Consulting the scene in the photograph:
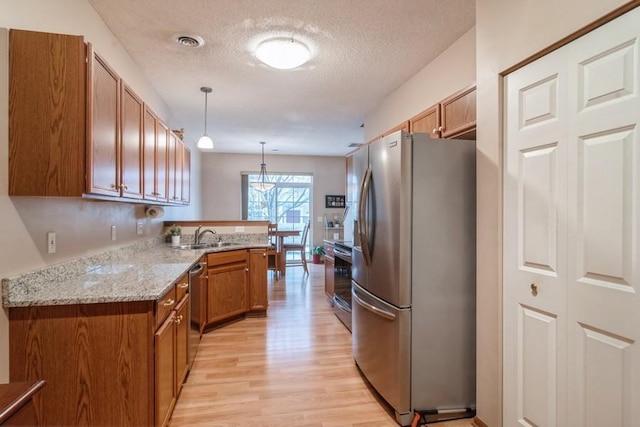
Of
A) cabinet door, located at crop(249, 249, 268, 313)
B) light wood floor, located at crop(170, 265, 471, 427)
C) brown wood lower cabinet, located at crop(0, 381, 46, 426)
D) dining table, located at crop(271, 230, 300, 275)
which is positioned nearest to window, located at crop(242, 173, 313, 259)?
dining table, located at crop(271, 230, 300, 275)

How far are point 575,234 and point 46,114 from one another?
2.43m

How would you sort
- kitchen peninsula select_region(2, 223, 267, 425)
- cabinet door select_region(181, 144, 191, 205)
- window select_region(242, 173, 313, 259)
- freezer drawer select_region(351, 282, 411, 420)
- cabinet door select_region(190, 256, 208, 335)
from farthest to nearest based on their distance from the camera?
window select_region(242, 173, 313, 259), cabinet door select_region(181, 144, 191, 205), cabinet door select_region(190, 256, 208, 335), freezer drawer select_region(351, 282, 411, 420), kitchen peninsula select_region(2, 223, 267, 425)

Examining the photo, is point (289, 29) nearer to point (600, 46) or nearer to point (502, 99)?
point (502, 99)

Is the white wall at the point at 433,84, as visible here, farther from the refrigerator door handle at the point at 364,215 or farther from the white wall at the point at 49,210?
the white wall at the point at 49,210

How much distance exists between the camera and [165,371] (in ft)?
5.65

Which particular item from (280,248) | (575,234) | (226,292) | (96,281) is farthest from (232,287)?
(575,234)

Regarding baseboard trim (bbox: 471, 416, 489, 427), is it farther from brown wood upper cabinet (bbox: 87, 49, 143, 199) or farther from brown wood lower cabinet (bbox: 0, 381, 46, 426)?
brown wood upper cabinet (bbox: 87, 49, 143, 199)

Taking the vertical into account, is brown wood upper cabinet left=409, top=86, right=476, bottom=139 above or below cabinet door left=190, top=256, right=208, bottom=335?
above

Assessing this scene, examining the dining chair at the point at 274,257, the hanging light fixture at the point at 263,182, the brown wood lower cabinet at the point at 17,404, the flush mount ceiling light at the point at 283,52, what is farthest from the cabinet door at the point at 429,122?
the hanging light fixture at the point at 263,182

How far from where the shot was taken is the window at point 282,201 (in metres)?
7.61

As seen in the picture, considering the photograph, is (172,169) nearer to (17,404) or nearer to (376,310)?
(376,310)

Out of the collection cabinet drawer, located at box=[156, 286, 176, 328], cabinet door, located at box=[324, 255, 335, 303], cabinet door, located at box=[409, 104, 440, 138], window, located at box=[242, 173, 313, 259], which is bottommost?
cabinet door, located at box=[324, 255, 335, 303]

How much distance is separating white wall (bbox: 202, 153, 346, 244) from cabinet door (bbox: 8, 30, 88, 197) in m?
5.99

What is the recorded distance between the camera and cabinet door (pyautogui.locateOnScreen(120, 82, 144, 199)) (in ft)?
6.60
